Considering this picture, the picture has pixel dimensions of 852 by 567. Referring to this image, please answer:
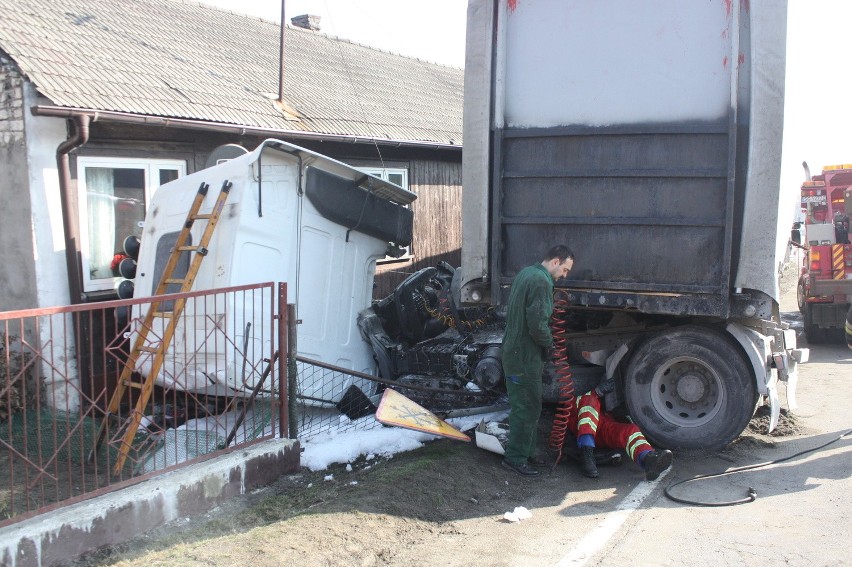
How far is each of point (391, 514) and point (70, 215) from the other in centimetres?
486

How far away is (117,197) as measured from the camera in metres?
8.50

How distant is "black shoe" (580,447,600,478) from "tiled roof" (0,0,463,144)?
17.8ft

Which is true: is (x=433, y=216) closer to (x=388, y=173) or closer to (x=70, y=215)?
(x=388, y=173)

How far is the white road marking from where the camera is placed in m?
4.54

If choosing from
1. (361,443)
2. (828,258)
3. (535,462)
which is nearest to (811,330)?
(828,258)

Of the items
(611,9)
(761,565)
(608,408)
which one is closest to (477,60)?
(611,9)

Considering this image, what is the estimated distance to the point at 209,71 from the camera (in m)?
10.6

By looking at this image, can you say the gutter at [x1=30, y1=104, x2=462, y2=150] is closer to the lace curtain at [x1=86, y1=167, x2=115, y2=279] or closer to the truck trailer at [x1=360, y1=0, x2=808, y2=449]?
the lace curtain at [x1=86, y1=167, x2=115, y2=279]

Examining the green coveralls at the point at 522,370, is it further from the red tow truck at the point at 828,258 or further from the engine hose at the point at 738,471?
the red tow truck at the point at 828,258

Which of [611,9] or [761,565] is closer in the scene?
[761,565]

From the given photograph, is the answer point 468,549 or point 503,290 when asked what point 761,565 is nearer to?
point 468,549

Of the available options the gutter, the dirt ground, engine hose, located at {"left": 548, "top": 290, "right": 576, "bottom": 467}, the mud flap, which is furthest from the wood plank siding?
the mud flap

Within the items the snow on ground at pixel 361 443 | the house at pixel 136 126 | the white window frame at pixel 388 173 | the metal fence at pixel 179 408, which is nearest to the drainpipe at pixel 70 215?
the house at pixel 136 126

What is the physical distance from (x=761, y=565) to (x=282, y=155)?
510 cm
